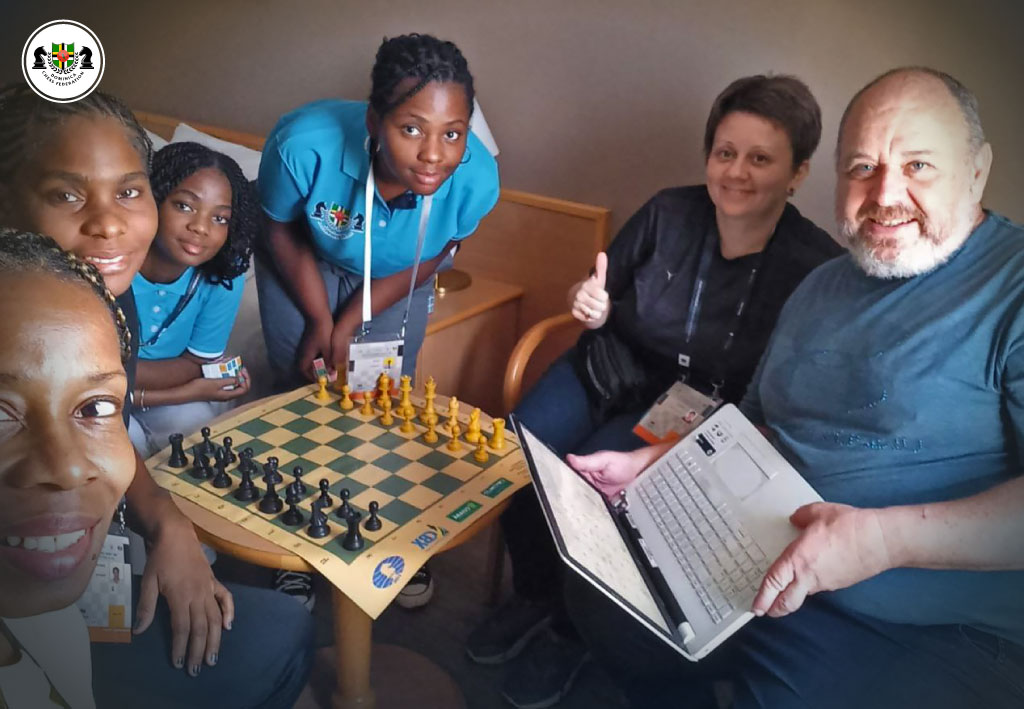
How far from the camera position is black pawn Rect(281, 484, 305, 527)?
997mm

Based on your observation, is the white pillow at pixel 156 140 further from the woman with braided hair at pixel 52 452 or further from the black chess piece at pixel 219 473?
the black chess piece at pixel 219 473

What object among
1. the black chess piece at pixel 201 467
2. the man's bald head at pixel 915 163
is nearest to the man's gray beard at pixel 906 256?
the man's bald head at pixel 915 163

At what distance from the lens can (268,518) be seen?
1.00m

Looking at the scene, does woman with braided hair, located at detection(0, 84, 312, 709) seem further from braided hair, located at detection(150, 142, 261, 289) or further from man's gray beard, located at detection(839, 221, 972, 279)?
man's gray beard, located at detection(839, 221, 972, 279)

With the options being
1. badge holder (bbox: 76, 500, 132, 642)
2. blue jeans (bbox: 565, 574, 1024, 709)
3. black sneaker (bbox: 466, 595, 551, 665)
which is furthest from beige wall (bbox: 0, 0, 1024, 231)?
black sneaker (bbox: 466, 595, 551, 665)

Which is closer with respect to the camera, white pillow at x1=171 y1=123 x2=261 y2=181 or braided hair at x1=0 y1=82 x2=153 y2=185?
braided hair at x1=0 y1=82 x2=153 y2=185

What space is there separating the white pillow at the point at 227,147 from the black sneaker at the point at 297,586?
0.44 metres

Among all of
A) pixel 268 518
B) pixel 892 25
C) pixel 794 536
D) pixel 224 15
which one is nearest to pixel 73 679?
pixel 268 518

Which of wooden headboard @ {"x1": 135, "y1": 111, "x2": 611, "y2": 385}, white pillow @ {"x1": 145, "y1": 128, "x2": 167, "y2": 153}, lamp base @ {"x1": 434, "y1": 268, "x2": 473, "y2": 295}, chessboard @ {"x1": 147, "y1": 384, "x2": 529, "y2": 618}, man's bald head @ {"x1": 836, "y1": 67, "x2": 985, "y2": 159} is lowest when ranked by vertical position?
chessboard @ {"x1": 147, "y1": 384, "x2": 529, "y2": 618}

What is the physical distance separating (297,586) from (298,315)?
35cm

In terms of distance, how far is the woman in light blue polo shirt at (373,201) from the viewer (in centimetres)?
94

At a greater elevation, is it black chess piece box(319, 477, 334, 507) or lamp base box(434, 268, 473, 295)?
lamp base box(434, 268, 473, 295)

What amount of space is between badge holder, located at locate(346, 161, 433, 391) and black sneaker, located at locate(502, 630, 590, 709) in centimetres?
51

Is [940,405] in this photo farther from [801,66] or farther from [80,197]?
[80,197]
